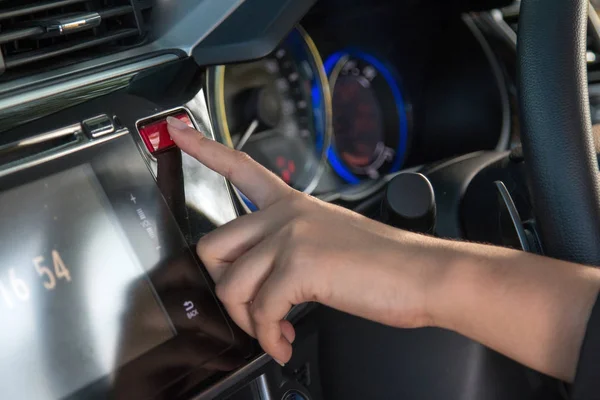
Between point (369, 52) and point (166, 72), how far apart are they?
54cm

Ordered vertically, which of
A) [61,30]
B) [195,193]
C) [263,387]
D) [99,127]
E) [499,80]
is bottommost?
[263,387]

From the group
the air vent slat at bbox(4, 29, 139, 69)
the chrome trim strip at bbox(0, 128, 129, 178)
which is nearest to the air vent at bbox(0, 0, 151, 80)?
the air vent slat at bbox(4, 29, 139, 69)

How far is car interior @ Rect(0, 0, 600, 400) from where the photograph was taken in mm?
661

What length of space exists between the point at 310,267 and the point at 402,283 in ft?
0.26

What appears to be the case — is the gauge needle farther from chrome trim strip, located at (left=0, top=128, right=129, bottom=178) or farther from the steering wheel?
the steering wheel

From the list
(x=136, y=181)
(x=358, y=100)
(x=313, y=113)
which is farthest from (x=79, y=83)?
(x=358, y=100)

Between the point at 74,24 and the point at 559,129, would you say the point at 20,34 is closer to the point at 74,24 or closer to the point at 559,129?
the point at 74,24

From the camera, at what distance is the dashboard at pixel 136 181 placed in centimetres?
65

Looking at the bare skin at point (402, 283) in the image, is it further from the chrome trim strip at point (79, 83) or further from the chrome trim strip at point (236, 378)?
the chrome trim strip at point (79, 83)

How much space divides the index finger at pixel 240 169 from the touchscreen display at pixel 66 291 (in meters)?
0.10

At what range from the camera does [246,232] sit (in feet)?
2.22

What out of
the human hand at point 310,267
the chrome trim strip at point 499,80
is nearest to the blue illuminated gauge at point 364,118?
the chrome trim strip at point 499,80

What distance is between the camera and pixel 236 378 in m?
0.75

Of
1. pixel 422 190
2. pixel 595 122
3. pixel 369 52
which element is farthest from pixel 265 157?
pixel 595 122
